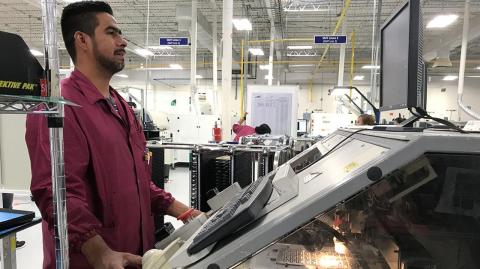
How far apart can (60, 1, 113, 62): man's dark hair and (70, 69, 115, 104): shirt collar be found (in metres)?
0.10

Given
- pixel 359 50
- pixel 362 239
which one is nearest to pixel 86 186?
pixel 362 239

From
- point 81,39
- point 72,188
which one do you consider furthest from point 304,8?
point 72,188

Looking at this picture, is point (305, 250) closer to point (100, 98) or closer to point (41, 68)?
point (41, 68)

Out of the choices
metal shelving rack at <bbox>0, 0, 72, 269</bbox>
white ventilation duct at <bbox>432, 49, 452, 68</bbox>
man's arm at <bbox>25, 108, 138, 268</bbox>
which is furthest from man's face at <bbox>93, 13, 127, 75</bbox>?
white ventilation duct at <bbox>432, 49, 452, 68</bbox>

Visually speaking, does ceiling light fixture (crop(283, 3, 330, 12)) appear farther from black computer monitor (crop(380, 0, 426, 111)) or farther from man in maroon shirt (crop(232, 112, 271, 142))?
black computer monitor (crop(380, 0, 426, 111))

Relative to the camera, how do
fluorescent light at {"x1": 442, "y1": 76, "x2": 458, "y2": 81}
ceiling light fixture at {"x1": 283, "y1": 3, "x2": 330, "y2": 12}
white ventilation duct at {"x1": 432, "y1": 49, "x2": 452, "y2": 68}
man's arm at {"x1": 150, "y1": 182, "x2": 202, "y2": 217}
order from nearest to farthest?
man's arm at {"x1": 150, "y1": 182, "x2": 202, "y2": 217}, ceiling light fixture at {"x1": 283, "y1": 3, "x2": 330, "y2": 12}, white ventilation duct at {"x1": 432, "y1": 49, "x2": 452, "y2": 68}, fluorescent light at {"x1": 442, "y1": 76, "x2": 458, "y2": 81}

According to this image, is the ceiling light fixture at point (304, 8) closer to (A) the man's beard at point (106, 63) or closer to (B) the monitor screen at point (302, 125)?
(B) the monitor screen at point (302, 125)

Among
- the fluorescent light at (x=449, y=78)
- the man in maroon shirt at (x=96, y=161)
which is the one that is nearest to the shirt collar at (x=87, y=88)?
the man in maroon shirt at (x=96, y=161)

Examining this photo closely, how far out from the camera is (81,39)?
1196 mm

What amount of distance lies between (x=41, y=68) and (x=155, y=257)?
1.72ft

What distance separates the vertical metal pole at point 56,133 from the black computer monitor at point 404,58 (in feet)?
3.02

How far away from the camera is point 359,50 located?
13.6 metres

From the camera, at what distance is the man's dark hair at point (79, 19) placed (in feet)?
3.92

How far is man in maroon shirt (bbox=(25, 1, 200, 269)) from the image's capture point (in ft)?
3.18
